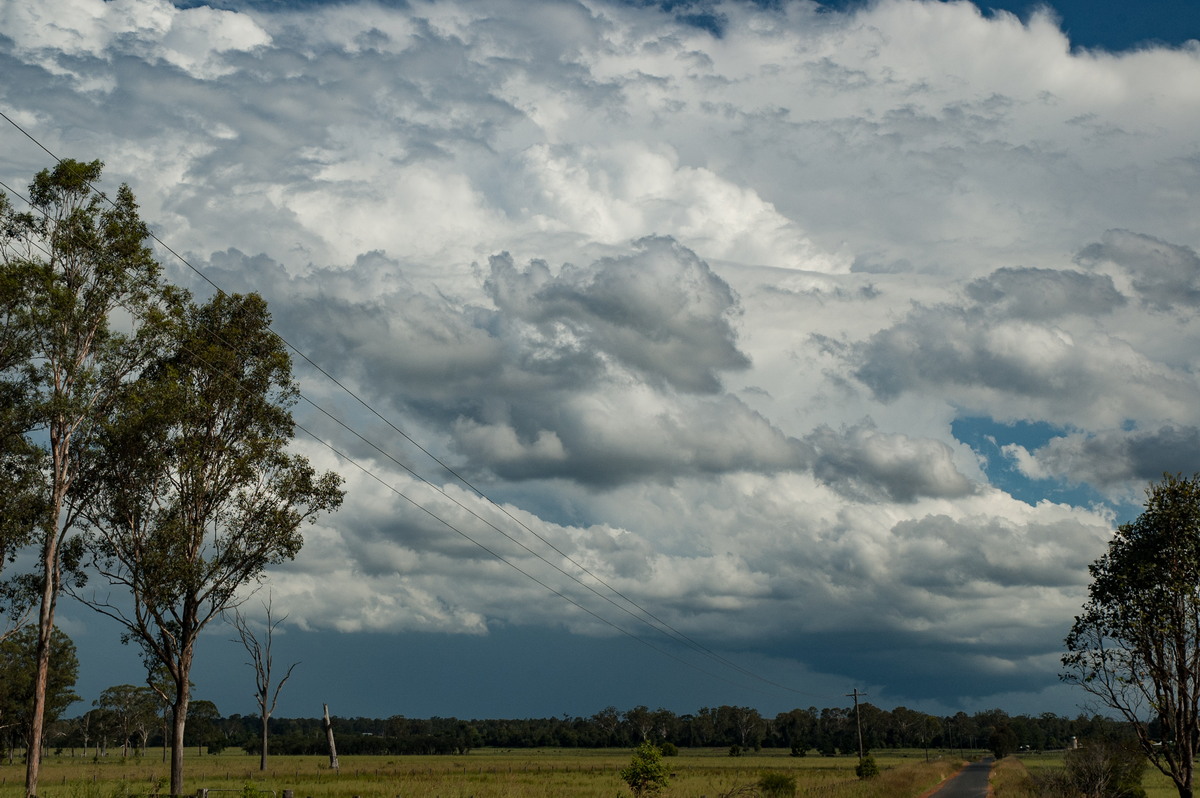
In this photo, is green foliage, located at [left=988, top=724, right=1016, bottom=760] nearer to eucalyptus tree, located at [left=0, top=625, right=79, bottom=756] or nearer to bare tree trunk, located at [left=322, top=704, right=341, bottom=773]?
bare tree trunk, located at [left=322, top=704, right=341, bottom=773]

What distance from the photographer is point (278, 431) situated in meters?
39.8

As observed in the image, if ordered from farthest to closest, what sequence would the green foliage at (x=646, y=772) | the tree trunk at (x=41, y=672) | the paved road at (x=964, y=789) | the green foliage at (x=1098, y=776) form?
the paved road at (x=964, y=789) < the green foliage at (x=1098, y=776) < the green foliage at (x=646, y=772) < the tree trunk at (x=41, y=672)

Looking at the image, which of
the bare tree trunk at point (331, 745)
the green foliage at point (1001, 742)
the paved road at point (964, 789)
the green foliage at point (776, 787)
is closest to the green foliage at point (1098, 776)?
the paved road at point (964, 789)

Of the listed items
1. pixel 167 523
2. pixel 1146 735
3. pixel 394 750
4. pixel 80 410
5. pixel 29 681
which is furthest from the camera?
pixel 394 750

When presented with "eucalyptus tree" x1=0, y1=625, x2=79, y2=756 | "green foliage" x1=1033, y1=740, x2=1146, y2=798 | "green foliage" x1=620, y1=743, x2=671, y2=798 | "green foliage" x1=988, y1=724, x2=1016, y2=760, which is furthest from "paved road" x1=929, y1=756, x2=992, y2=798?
"green foliage" x1=988, y1=724, x2=1016, y2=760

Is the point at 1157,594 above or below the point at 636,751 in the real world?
above

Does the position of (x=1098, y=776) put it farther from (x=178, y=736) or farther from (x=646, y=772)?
(x=178, y=736)

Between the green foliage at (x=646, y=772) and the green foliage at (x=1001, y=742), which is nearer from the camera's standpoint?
the green foliage at (x=646, y=772)

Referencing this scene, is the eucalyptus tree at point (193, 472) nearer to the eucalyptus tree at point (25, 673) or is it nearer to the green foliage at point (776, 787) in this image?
the green foliage at point (776, 787)

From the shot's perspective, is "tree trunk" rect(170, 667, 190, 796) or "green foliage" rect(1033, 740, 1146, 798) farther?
"green foliage" rect(1033, 740, 1146, 798)

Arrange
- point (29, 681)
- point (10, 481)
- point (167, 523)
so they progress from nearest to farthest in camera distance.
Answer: point (10, 481), point (167, 523), point (29, 681)

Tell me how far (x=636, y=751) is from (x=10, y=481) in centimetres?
2582

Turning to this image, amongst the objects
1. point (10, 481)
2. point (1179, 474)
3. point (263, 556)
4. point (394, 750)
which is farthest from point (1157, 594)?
point (394, 750)

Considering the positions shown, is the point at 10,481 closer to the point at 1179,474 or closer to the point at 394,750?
the point at 1179,474
